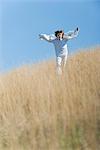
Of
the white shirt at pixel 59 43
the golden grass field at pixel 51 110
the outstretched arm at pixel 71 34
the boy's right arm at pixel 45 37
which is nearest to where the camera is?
the golden grass field at pixel 51 110

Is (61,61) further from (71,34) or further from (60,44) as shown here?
(71,34)

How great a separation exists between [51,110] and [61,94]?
45cm

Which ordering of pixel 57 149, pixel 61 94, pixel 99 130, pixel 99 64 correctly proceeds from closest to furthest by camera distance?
pixel 57 149 → pixel 99 130 → pixel 61 94 → pixel 99 64

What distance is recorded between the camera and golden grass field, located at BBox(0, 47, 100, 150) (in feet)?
14.6

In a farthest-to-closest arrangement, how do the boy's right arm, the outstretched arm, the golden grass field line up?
the boy's right arm, the outstretched arm, the golden grass field

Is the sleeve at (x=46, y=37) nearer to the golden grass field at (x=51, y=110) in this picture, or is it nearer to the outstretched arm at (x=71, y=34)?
the outstretched arm at (x=71, y=34)

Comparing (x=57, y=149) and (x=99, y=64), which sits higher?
(x=99, y=64)

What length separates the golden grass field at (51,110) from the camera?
4.45 meters

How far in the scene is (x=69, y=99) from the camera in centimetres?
519

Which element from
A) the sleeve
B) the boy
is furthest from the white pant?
the sleeve

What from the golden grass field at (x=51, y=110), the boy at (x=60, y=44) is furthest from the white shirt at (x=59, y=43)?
the golden grass field at (x=51, y=110)

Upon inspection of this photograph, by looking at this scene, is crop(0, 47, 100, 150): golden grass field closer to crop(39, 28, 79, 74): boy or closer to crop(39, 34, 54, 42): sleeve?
crop(39, 28, 79, 74): boy

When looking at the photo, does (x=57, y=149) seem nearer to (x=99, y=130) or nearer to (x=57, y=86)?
(x=99, y=130)

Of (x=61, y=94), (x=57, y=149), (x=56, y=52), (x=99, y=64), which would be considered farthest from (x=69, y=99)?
(x=56, y=52)
